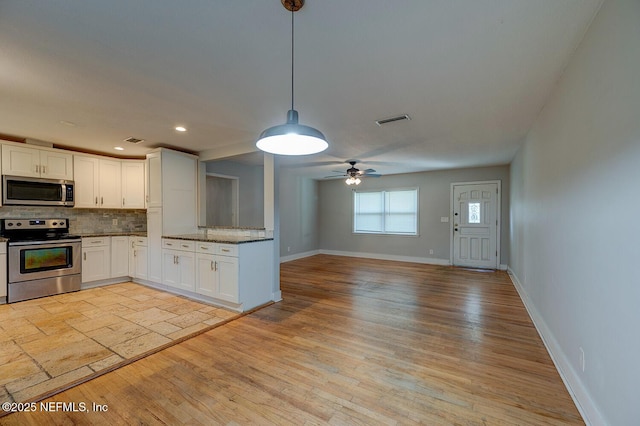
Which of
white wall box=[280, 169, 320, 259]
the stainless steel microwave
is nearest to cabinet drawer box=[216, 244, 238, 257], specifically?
the stainless steel microwave

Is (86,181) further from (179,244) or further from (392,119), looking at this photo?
(392,119)

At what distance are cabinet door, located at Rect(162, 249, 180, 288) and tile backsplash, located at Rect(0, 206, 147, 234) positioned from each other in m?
1.75

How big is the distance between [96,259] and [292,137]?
15.9 ft

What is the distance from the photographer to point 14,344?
2688mm

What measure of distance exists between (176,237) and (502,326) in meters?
4.53

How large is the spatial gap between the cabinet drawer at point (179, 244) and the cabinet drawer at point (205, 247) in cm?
10

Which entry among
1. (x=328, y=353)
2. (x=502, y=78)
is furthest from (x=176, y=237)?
(x=502, y=78)

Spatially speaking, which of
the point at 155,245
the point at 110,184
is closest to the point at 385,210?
the point at 155,245

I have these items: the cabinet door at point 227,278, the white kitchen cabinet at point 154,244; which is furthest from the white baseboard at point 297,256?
A: the cabinet door at point 227,278

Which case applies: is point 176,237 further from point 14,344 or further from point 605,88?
point 605,88

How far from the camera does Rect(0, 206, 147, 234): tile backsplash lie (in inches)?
172

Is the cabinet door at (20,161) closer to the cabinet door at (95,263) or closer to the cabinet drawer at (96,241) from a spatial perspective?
the cabinet drawer at (96,241)

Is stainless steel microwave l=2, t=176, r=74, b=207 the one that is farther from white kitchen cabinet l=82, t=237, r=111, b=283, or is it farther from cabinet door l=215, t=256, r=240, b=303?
cabinet door l=215, t=256, r=240, b=303

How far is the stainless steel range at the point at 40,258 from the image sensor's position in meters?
3.91
